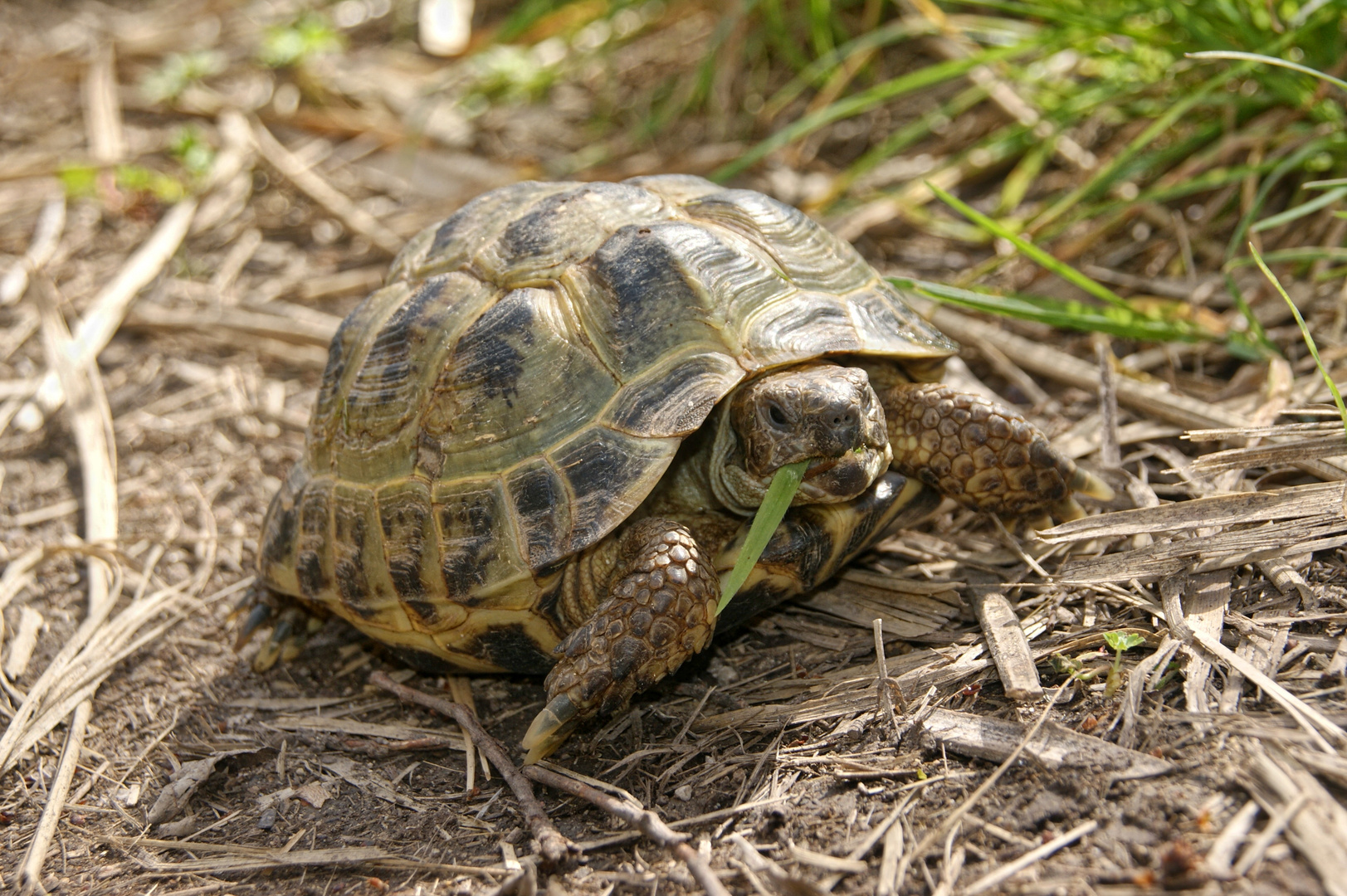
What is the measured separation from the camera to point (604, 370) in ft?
8.77

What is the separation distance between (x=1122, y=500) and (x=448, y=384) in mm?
2028

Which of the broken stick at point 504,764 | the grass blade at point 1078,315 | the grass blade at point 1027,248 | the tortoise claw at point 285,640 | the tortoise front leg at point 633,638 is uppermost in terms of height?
the grass blade at point 1027,248

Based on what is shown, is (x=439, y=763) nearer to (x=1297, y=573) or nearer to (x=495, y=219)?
(x=495, y=219)

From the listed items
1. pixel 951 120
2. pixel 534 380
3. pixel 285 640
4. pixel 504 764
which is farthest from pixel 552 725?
pixel 951 120

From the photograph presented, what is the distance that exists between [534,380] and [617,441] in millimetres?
315

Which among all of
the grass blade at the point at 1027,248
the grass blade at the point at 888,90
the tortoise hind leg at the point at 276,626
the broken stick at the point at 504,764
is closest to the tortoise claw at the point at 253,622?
the tortoise hind leg at the point at 276,626

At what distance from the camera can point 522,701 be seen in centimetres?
307

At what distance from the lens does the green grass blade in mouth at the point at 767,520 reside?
2555 mm

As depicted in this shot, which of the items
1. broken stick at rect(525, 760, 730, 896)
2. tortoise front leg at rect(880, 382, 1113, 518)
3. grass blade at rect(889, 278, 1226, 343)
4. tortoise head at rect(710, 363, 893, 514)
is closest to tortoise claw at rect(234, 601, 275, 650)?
broken stick at rect(525, 760, 730, 896)

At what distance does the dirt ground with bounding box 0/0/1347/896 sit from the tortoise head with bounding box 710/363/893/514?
528 mm

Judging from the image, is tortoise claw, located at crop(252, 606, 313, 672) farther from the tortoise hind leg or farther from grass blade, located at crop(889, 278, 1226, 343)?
grass blade, located at crop(889, 278, 1226, 343)

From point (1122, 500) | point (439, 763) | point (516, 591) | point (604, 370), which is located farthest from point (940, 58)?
point (439, 763)

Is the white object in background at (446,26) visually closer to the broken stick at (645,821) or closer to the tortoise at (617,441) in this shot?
the tortoise at (617,441)

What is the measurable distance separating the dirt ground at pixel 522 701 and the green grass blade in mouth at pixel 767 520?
400mm
